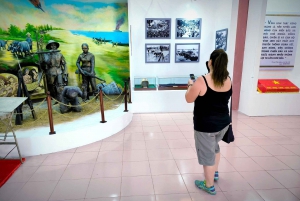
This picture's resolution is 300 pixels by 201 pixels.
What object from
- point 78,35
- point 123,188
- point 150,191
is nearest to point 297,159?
point 150,191

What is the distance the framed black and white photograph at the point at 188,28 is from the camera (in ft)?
22.2

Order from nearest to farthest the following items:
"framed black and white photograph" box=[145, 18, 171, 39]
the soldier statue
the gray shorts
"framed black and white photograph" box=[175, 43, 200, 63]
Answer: the gray shorts
the soldier statue
"framed black and white photograph" box=[145, 18, 171, 39]
"framed black and white photograph" box=[175, 43, 200, 63]

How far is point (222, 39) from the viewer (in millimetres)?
6352

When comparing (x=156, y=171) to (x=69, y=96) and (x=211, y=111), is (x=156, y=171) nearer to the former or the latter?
(x=211, y=111)

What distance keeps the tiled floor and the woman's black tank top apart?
105cm

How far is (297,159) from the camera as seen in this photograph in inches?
147

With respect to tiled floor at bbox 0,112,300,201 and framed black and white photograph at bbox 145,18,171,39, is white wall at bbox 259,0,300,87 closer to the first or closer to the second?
tiled floor at bbox 0,112,300,201

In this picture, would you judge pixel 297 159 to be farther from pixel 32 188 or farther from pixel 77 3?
pixel 77 3

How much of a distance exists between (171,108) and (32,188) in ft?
15.4

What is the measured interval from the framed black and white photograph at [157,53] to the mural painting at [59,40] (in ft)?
2.45

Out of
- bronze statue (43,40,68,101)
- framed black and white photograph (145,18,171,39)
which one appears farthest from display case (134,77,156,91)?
bronze statue (43,40,68,101)

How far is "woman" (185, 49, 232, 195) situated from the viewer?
2.30m

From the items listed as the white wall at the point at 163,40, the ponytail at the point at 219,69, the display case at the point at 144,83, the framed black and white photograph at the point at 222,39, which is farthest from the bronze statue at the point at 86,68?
the ponytail at the point at 219,69

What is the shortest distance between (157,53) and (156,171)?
4530mm
